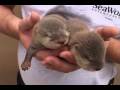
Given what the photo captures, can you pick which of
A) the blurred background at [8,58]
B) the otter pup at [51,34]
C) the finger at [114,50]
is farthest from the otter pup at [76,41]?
the blurred background at [8,58]

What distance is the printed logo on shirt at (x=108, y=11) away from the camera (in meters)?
0.73

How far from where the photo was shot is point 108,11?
2.41 feet

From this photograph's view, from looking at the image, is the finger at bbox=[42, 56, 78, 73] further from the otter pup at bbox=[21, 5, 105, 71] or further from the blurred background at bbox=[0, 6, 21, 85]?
the blurred background at bbox=[0, 6, 21, 85]

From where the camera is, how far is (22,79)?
0.80 meters

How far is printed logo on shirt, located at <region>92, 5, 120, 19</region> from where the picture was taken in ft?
2.39

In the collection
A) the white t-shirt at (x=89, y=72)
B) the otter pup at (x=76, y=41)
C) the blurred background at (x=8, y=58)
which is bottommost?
the blurred background at (x=8, y=58)

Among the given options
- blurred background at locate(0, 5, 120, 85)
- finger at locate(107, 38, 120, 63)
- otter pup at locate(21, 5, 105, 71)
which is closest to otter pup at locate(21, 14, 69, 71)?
otter pup at locate(21, 5, 105, 71)

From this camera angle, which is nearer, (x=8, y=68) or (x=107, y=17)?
(x=107, y=17)

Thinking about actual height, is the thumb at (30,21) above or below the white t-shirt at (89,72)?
above

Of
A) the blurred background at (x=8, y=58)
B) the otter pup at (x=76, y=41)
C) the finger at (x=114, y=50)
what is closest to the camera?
the otter pup at (x=76, y=41)

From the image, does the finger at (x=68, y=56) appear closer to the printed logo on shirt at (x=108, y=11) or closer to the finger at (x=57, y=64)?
the finger at (x=57, y=64)

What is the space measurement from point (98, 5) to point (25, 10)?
0.20m
